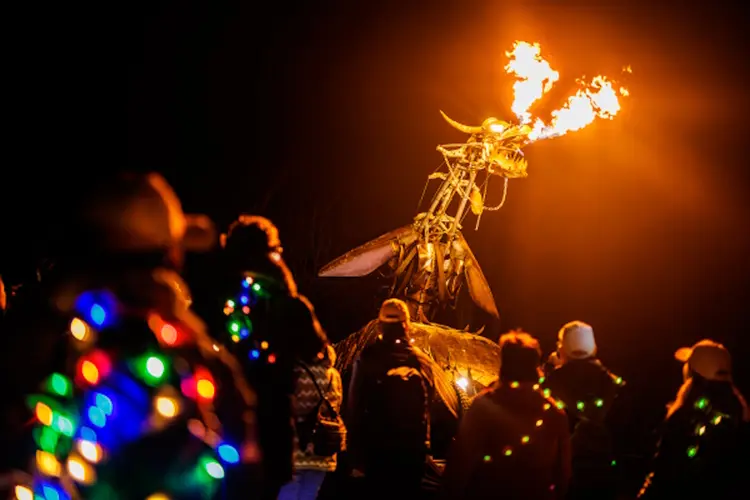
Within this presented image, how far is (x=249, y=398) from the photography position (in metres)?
2.27

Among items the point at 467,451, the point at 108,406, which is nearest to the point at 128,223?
the point at 108,406

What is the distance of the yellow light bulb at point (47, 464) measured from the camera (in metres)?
2.30

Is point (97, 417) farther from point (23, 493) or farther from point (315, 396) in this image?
point (315, 396)

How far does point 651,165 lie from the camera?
16.0 metres

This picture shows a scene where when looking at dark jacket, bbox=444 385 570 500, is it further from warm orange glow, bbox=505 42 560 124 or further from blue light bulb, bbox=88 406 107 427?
warm orange glow, bbox=505 42 560 124

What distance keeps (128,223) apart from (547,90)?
857 centimetres

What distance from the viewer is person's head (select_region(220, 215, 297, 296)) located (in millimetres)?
4711

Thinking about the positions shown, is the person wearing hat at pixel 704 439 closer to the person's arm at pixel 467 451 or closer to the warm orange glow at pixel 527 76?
the person's arm at pixel 467 451

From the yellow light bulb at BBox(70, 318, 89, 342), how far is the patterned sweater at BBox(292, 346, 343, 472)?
2729 mm

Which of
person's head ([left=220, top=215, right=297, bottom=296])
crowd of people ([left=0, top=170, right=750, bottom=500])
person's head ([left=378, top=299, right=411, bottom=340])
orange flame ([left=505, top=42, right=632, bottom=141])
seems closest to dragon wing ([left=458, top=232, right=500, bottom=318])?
orange flame ([left=505, top=42, right=632, bottom=141])

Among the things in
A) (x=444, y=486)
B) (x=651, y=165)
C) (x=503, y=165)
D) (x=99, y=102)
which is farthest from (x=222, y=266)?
(x=651, y=165)

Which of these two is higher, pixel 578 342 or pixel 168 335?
pixel 168 335

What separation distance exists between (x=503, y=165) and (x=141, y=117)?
7.73 meters

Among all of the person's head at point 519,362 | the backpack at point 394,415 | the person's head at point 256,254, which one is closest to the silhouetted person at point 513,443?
the person's head at point 519,362
